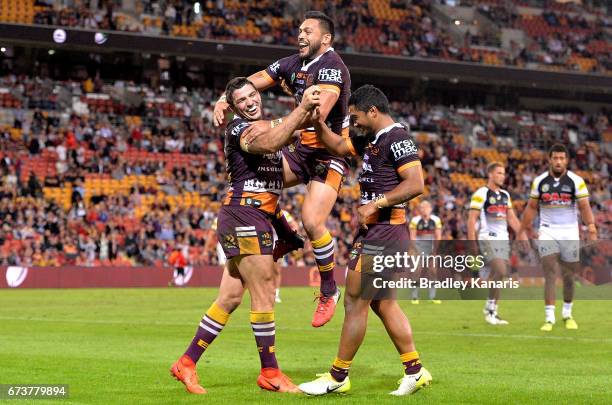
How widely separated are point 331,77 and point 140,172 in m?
30.9

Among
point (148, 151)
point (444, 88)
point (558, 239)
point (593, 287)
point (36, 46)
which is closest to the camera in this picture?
point (593, 287)

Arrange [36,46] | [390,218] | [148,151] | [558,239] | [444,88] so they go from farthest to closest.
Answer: [444,88], [36,46], [148,151], [558,239], [390,218]

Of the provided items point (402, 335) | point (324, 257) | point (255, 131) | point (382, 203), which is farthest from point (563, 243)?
point (255, 131)

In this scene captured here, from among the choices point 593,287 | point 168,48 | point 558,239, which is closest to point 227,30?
point 168,48

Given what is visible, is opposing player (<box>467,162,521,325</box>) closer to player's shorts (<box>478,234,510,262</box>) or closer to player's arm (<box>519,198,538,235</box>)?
player's shorts (<box>478,234,510,262</box>)

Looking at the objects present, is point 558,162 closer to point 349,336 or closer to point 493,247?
point 493,247

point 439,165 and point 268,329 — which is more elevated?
point 268,329

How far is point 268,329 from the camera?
9.80 meters

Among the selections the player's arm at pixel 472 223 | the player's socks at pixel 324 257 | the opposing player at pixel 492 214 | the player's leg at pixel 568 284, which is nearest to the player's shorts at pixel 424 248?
the player's arm at pixel 472 223

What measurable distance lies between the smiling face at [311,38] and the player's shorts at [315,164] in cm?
93

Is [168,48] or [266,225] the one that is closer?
[266,225]

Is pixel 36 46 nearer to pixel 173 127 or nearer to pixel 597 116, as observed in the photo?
pixel 173 127

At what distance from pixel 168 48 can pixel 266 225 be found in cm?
3587

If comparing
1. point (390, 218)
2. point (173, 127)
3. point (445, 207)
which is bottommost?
point (445, 207)
